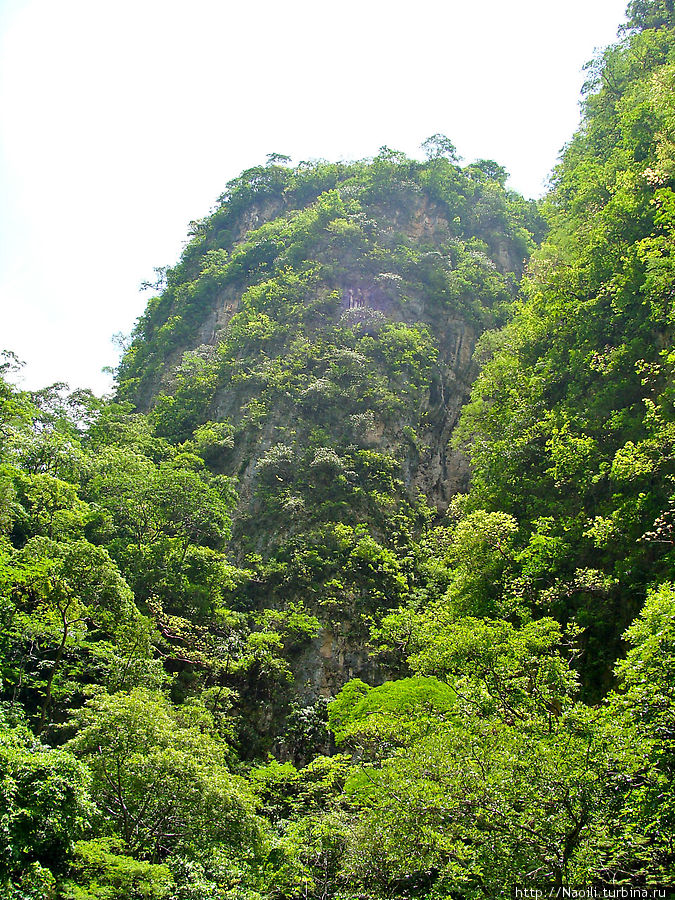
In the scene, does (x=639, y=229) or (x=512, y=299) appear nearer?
(x=639, y=229)

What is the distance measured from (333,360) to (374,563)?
9502mm

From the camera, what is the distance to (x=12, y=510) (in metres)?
15.6

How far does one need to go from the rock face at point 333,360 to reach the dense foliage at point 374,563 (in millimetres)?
152

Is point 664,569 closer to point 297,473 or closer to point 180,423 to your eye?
point 297,473

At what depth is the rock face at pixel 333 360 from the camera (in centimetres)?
2108

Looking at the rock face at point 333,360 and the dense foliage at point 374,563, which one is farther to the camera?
the rock face at point 333,360

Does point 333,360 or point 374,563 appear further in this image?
point 333,360

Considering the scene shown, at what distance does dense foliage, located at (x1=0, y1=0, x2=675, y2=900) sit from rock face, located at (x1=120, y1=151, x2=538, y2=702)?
15 centimetres

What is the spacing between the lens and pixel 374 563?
21.1 meters

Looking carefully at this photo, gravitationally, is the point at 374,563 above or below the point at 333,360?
below

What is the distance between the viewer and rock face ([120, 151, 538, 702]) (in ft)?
69.2

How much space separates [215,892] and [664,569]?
9.62 m

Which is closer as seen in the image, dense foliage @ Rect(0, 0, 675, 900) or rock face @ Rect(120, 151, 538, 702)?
dense foliage @ Rect(0, 0, 675, 900)

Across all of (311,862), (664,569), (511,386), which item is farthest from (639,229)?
(311,862)
